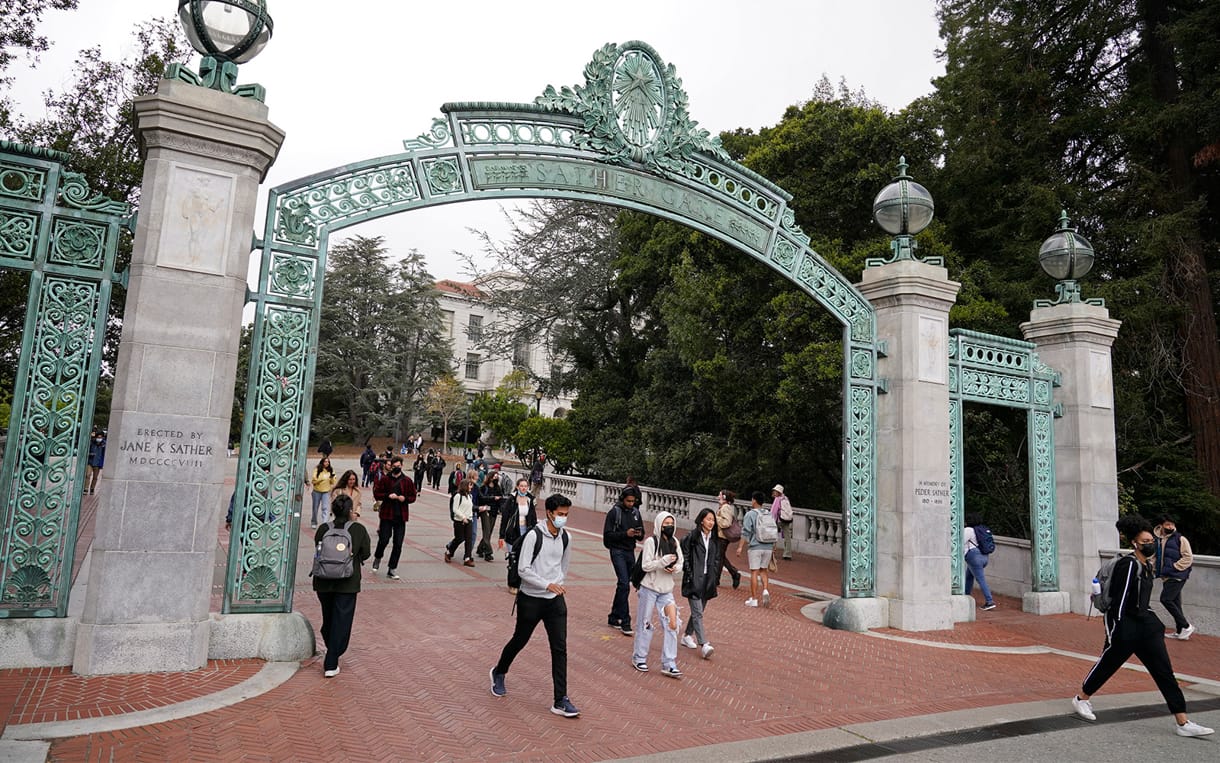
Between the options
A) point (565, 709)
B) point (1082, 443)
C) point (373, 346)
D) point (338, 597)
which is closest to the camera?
point (565, 709)

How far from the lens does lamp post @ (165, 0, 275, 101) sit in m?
6.79

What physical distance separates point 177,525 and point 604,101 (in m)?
6.45

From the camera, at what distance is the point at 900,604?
9.78 metres

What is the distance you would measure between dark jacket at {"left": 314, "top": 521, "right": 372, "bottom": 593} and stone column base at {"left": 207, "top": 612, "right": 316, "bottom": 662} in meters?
0.65

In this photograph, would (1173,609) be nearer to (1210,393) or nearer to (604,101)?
(1210,393)

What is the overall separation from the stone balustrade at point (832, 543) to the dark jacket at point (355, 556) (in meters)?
8.16

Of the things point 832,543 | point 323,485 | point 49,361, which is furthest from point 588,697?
point 832,543

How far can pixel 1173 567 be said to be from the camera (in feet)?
31.7

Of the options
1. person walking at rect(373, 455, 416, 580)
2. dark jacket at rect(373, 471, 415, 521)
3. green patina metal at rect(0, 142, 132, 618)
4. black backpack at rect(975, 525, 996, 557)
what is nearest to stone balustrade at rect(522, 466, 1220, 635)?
black backpack at rect(975, 525, 996, 557)

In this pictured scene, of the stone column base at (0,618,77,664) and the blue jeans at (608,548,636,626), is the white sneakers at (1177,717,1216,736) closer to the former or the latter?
the blue jeans at (608,548,636,626)

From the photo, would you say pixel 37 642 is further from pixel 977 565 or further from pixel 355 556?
pixel 977 565

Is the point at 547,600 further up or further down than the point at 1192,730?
further up

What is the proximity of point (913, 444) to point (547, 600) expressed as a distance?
6281mm

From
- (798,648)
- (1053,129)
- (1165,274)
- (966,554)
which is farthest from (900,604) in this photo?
(1053,129)
